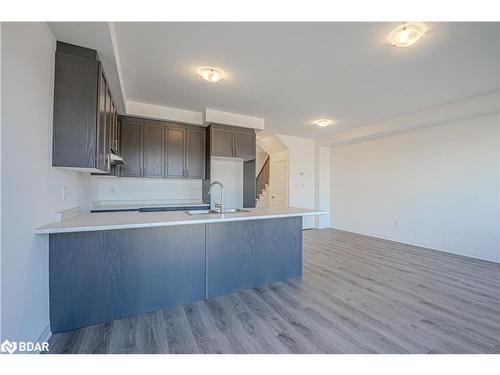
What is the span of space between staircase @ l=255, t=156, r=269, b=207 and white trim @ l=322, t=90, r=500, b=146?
3297 millimetres

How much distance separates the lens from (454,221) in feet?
13.1

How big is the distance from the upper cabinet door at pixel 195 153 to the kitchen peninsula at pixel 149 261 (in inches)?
80.2

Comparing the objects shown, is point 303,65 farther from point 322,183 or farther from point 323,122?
point 322,183

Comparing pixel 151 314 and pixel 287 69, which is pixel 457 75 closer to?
pixel 287 69

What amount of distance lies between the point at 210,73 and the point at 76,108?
1429mm

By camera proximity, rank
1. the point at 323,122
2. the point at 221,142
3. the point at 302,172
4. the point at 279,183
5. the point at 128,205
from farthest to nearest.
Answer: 1. the point at 279,183
2. the point at 302,172
3. the point at 323,122
4. the point at 221,142
5. the point at 128,205

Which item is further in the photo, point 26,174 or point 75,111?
point 75,111

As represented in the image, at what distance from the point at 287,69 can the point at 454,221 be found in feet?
13.3

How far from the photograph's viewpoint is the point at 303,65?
2523 millimetres

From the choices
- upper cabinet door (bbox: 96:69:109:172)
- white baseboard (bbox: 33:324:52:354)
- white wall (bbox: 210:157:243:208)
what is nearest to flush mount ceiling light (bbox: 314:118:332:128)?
white wall (bbox: 210:157:243:208)

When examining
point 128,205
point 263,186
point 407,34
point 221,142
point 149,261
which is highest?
point 407,34

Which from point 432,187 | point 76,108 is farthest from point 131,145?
point 432,187

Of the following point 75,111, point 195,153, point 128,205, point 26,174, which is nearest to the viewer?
point 26,174

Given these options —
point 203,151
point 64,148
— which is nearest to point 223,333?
point 64,148
